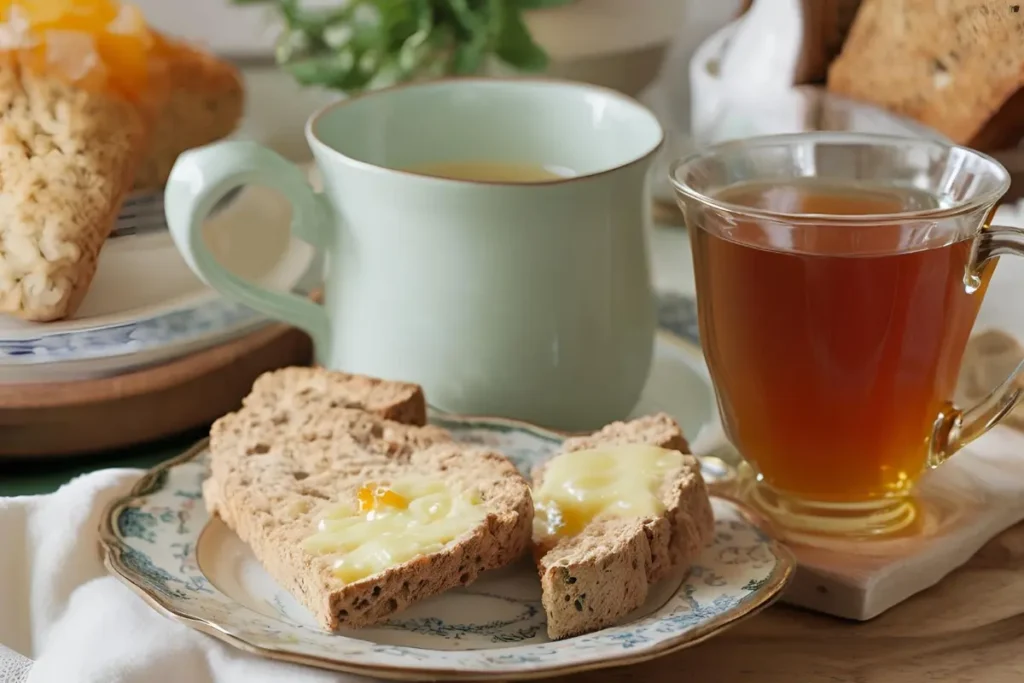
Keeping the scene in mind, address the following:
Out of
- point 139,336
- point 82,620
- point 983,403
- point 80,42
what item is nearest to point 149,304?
A: point 139,336

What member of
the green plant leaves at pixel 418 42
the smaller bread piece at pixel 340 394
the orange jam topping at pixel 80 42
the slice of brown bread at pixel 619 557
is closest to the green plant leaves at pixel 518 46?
the green plant leaves at pixel 418 42

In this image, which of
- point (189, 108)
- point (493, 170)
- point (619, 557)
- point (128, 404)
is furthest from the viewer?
point (189, 108)

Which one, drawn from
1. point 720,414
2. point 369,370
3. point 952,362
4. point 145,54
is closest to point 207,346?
point 369,370

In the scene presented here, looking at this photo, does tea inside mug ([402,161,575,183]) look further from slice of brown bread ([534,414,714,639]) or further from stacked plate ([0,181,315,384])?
slice of brown bread ([534,414,714,639])

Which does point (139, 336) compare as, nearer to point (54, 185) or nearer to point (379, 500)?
point (54, 185)

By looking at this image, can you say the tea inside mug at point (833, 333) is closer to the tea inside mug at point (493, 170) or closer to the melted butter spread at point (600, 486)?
the melted butter spread at point (600, 486)

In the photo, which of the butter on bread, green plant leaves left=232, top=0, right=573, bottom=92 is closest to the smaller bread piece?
the butter on bread
